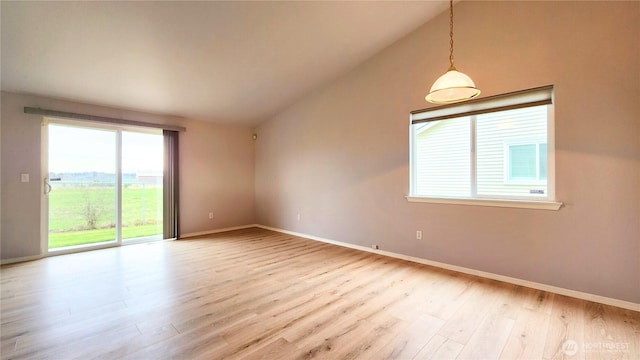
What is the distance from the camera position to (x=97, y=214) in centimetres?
457

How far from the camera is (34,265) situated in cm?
371

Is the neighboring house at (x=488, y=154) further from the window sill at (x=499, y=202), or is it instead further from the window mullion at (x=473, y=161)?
the window sill at (x=499, y=202)

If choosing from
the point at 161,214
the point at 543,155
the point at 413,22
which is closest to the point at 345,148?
the point at 413,22

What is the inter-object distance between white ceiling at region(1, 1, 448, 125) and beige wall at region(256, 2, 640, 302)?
25.7 inches

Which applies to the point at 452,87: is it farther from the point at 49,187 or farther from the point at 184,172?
the point at 49,187

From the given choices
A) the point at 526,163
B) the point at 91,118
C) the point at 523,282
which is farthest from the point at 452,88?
the point at 91,118

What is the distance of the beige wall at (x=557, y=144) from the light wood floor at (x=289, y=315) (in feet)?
1.20

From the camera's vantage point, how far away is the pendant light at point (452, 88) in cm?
218

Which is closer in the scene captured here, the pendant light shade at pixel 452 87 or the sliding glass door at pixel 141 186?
the pendant light shade at pixel 452 87

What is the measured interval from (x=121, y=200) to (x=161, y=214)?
714 mm

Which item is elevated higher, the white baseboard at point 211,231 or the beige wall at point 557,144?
the beige wall at point 557,144

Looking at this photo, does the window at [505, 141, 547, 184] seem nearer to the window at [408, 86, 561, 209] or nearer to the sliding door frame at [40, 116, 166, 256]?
the window at [408, 86, 561, 209]

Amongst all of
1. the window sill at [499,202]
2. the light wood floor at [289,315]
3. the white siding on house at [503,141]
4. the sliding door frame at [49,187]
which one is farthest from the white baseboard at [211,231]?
the white siding on house at [503,141]

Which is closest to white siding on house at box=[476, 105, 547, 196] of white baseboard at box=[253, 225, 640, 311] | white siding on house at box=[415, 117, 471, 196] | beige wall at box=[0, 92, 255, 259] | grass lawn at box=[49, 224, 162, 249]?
white siding on house at box=[415, 117, 471, 196]
